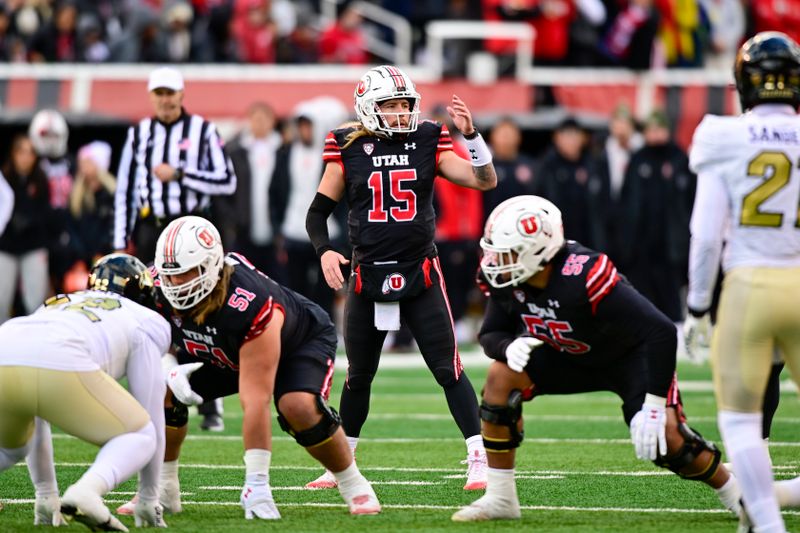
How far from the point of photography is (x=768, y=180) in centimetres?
443

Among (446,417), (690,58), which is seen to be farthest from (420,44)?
(446,417)

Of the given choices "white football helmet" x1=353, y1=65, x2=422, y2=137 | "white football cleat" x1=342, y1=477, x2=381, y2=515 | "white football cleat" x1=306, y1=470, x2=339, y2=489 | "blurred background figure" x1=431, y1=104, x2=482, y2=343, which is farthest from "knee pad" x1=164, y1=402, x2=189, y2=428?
"blurred background figure" x1=431, y1=104, x2=482, y2=343

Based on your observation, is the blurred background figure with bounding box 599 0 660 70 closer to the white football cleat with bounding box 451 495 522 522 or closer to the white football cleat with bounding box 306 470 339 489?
the white football cleat with bounding box 306 470 339 489

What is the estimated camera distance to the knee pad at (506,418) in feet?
17.0

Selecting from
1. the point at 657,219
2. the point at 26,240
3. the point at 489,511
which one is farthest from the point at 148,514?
the point at 657,219

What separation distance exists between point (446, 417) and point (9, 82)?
283 inches

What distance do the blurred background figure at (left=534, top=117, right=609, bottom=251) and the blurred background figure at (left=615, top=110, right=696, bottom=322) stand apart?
0.20 meters

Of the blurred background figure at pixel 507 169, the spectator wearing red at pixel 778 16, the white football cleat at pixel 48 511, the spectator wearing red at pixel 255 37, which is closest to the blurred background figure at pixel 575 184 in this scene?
the blurred background figure at pixel 507 169

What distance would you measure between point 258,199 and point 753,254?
8630mm

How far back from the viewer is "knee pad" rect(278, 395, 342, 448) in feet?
17.4

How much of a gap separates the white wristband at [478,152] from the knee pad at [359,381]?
987mm

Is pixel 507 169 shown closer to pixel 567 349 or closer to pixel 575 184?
pixel 575 184

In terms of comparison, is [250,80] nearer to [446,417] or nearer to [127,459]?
[446,417]

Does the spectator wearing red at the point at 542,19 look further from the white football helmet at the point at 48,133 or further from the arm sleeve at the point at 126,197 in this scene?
the arm sleeve at the point at 126,197
